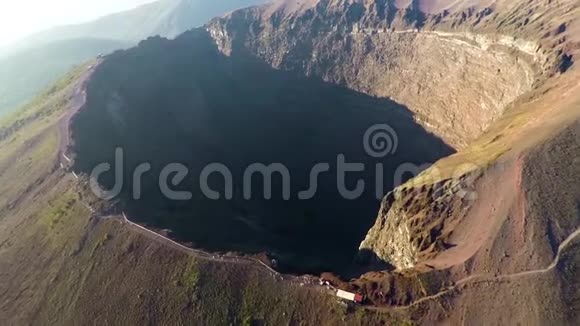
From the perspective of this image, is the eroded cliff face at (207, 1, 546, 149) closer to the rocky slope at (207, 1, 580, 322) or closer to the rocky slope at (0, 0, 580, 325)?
the rocky slope at (207, 1, 580, 322)

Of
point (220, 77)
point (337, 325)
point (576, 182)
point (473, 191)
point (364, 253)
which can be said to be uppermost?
point (576, 182)

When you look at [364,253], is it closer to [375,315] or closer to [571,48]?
[375,315]

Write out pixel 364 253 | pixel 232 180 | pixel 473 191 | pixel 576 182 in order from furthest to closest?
pixel 232 180, pixel 364 253, pixel 473 191, pixel 576 182

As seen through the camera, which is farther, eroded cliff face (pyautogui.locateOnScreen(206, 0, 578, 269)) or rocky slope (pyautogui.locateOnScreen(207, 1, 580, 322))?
eroded cliff face (pyautogui.locateOnScreen(206, 0, 578, 269))

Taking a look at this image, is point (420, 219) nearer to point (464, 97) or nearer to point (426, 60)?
point (464, 97)

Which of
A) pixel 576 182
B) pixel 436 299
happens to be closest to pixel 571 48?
pixel 576 182

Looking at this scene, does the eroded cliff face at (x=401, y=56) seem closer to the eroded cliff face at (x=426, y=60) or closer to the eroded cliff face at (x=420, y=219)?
the eroded cliff face at (x=426, y=60)

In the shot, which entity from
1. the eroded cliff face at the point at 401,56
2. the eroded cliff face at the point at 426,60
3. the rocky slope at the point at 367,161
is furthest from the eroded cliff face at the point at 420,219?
the eroded cliff face at the point at 401,56

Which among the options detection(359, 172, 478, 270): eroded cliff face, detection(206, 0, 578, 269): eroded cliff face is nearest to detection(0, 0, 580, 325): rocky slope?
detection(359, 172, 478, 270): eroded cliff face

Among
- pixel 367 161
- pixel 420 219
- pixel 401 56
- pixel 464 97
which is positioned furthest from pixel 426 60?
pixel 420 219

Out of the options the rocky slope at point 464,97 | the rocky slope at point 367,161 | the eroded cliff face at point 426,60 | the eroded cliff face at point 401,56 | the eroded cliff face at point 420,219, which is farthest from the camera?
the eroded cliff face at point 401,56

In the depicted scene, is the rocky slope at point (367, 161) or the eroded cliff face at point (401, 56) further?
the eroded cliff face at point (401, 56)
